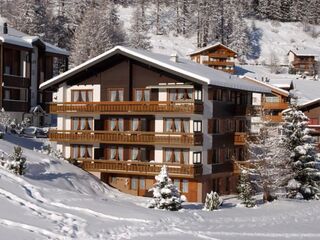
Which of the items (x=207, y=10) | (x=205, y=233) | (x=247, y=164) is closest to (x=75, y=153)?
(x=247, y=164)

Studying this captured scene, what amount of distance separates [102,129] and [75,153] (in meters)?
2.68

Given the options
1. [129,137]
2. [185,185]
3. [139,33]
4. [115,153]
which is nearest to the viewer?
[185,185]

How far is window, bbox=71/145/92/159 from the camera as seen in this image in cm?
4062

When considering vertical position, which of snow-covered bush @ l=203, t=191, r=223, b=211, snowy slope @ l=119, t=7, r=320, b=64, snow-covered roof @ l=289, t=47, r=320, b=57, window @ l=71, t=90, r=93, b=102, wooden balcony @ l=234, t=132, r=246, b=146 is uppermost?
snowy slope @ l=119, t=7, r=320, b=64

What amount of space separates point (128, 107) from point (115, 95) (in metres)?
2.16

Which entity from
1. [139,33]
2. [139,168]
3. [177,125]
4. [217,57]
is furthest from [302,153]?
[139,33]

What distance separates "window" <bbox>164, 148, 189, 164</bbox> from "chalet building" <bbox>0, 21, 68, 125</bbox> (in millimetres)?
19734

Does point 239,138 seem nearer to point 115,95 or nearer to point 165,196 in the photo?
point 115,95

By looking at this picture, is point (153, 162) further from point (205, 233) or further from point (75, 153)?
point (205, 233)

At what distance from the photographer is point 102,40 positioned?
3472 inches

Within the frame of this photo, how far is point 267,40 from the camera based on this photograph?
138625 millimetres

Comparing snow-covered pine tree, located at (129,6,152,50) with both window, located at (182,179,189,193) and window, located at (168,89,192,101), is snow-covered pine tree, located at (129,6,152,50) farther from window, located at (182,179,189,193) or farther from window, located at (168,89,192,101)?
window, located at (182,179,189,193)

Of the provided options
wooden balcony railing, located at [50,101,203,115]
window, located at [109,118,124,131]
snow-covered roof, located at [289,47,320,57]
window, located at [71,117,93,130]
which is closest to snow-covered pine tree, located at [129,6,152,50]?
snow-covered roof, located at [289,47,320,57]

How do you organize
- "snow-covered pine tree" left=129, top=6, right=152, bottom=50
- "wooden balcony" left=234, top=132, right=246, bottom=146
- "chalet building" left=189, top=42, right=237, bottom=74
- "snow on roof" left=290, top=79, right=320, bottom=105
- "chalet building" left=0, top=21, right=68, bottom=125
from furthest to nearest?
"snow-covered pine tree" left=129, top=6, right=152, bottom=50 < "chalet building" left=189, top=42, right=237, bottom=74 < "snow on roof" left=290, top=79, right=320, bottom=105 < "chalet building" left=0, top=21, right=68, bottom=125 < "wooden balcony" left=234, top=132, right=246, bottom=146
